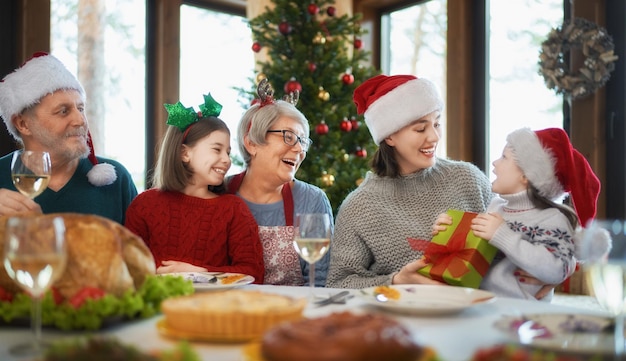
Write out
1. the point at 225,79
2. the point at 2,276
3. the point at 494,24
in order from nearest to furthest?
the point at 2,276 < the point at 494,24 < the point at 225,79

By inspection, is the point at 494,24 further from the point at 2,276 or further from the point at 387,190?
the point at 2,276

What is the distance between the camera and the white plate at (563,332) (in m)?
1.11

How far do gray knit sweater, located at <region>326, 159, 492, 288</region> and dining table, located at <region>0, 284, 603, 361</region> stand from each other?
0.94 meters

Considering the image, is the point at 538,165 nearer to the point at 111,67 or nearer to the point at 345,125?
the point at 345,125

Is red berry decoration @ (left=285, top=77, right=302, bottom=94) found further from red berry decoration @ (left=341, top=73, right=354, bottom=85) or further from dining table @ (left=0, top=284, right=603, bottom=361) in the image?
dining table @ (left=0, top=284, right=603, bottom=361)

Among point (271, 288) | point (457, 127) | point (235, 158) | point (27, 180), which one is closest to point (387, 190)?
point (271, 288)

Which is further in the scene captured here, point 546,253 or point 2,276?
point 546,253

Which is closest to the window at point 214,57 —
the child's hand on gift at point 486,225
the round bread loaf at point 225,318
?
the child's hand on gift at point 486,225

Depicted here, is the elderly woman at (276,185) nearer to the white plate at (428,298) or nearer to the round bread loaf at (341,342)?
the white plate at (428,298)

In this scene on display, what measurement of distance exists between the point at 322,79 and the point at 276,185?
2.38 meters

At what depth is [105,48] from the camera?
5965 millimetres

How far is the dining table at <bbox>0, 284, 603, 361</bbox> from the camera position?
118 cm

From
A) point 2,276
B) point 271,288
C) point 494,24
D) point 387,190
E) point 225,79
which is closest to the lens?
point 2,276

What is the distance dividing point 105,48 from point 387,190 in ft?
13.3
